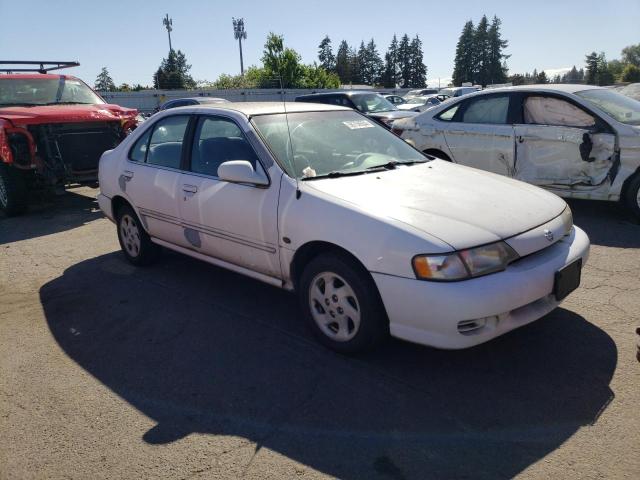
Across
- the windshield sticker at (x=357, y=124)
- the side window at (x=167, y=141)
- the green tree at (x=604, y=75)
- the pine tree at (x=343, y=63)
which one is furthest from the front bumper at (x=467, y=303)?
the pine tree at (x=343, y=63)

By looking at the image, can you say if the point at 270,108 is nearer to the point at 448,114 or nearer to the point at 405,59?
the point at 448,114

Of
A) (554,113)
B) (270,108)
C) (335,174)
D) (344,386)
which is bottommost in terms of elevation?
(344,386)

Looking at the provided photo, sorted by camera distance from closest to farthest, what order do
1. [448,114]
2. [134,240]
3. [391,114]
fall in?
[134,240] → [448,114] → [391,114]

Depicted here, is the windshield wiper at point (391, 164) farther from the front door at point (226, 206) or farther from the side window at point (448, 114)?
the side window at point (448, 114)

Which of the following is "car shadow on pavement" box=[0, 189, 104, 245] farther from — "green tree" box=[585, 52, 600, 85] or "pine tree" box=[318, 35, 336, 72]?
"pine tree" box=[318, 35, 336, 72]

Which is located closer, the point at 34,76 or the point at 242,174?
the point at 242,174

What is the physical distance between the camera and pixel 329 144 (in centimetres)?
394

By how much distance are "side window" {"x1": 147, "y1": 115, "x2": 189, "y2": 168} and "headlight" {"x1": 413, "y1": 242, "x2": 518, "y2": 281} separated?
8.26 ft

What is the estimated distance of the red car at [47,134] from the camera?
749 centimetres

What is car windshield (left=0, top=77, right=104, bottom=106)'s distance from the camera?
8414 millimetres

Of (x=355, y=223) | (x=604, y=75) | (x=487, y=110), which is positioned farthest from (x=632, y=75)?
(x=355, y=223)

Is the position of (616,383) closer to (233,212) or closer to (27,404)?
(233,212)

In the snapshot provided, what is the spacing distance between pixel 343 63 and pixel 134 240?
10114cm

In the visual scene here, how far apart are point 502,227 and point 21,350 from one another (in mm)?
3371
